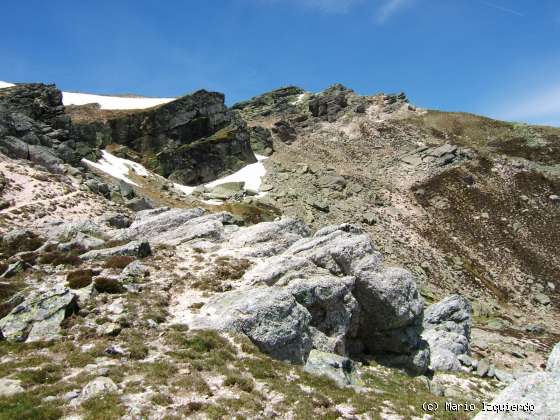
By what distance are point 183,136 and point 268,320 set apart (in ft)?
220

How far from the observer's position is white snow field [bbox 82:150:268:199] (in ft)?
207

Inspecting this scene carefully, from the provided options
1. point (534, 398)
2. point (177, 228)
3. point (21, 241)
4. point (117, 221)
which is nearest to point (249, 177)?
point (117, 221)

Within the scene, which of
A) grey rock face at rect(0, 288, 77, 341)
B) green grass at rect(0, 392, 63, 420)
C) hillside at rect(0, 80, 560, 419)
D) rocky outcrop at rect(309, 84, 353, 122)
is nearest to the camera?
green grass at rect(0, 392, 63, 420)

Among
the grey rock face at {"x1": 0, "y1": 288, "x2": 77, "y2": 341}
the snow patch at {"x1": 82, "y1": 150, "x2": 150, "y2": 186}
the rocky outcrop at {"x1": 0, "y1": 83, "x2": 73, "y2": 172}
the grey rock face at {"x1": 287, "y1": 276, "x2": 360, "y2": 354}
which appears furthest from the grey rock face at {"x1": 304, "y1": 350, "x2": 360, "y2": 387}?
the snow patch at {"x1": 82, "y1": 150, "x2": 150, "y2": 186}

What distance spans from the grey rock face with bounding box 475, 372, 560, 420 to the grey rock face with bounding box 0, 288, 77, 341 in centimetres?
1598

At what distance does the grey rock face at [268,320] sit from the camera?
59.1 feet

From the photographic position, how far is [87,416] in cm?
1141

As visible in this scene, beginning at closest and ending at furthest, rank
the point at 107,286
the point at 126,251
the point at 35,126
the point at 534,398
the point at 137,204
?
the point at 534,398
the point at 107,286
the point at 126,251
the point at 137,204
the point at 35,126

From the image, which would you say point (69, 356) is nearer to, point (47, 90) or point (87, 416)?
point (87, 416)

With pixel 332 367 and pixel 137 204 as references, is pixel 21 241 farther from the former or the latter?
pixel 332 367

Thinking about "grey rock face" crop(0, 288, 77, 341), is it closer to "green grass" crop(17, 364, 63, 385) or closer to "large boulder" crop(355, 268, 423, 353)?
"green grass" crop(17, 364, 63, 385)

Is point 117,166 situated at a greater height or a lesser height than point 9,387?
greater

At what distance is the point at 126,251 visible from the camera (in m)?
25.8

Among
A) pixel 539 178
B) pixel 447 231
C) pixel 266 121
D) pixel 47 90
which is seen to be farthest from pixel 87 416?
pixel 266 121
